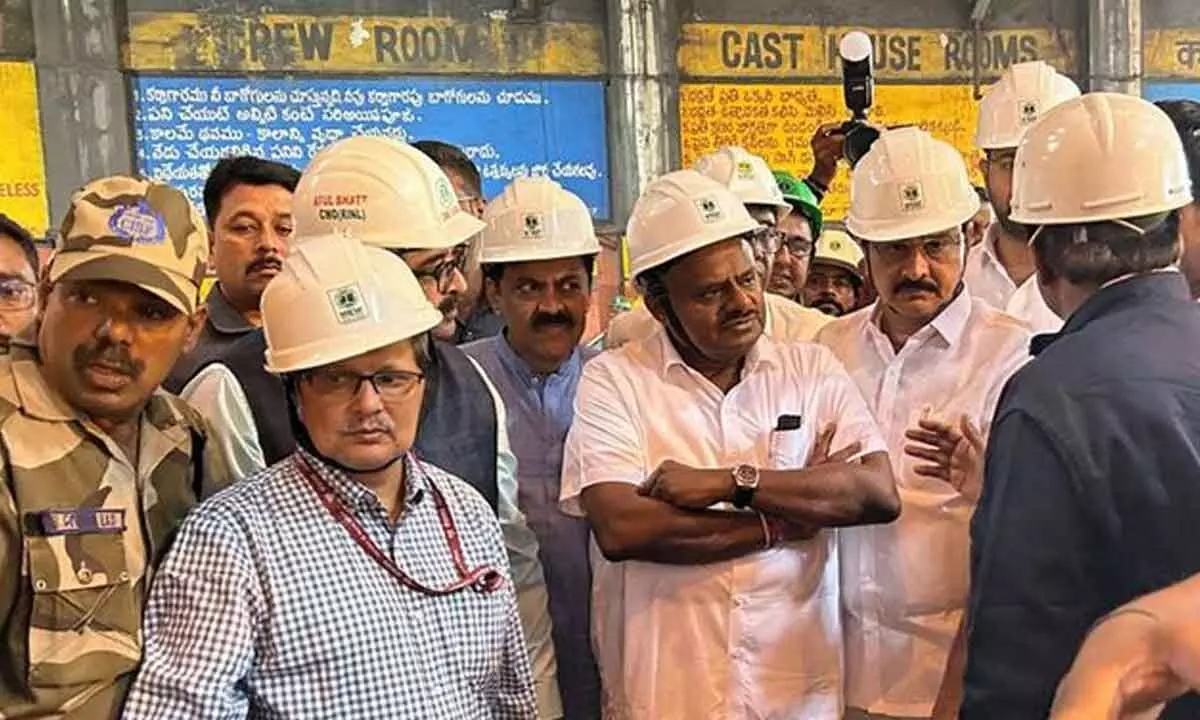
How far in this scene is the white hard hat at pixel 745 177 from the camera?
3.17 meters

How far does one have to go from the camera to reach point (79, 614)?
5.40 feet

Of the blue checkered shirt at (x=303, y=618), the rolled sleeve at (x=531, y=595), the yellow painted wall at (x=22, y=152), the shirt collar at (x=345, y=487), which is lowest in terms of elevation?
the rolled sleeve at (x=531, y=595)

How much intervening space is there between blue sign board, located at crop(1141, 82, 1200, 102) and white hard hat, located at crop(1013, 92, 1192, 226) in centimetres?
710

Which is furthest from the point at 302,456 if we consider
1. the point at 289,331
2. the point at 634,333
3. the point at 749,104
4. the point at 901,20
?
the point at 901,20

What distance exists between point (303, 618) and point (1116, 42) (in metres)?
7.85

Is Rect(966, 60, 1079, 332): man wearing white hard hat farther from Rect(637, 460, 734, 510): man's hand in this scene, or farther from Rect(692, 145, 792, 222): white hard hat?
Rect(637, 460, 734, 510): man's hand

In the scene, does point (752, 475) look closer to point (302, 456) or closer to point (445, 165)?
point (302, 456)

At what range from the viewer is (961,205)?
8.52 ft

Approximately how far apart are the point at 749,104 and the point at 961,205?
5.45 meters

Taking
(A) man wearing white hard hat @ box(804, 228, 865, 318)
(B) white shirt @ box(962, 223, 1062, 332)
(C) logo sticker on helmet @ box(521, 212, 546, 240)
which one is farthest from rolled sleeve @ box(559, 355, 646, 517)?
(A) man wearing white hard hat @ box(804, 228, 865, 318)

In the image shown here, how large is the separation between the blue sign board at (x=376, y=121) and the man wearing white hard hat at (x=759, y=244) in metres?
4.02

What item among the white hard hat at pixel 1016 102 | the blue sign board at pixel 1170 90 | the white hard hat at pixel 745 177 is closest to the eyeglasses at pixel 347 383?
the white hard hat at pixel 745 177

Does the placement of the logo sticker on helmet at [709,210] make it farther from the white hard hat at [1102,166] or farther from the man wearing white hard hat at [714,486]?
the white hard hat at [1102,166]

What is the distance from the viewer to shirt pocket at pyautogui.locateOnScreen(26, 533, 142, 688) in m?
1.62
